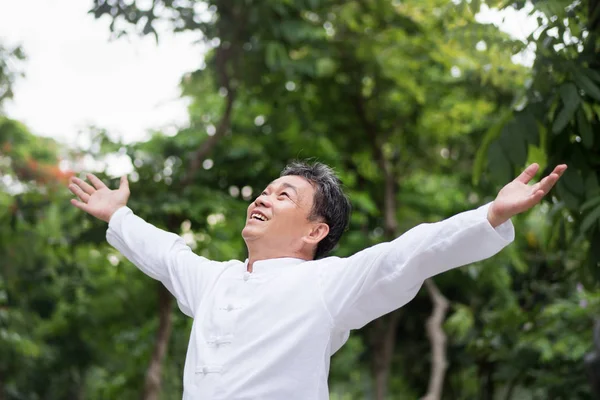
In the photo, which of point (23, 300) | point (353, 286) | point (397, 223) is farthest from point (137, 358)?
point (353, 286)

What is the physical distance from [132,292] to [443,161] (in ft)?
13.3

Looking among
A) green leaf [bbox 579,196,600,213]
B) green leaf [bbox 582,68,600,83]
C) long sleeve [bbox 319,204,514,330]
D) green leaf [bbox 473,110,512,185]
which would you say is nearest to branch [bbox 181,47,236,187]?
green leaf [bbox 473,110,512,185]

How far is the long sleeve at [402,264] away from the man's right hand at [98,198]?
0.80 meters

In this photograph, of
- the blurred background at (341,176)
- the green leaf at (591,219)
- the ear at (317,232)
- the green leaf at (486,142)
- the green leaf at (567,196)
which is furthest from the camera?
the blurred background at (341,176)

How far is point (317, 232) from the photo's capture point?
2605 mm

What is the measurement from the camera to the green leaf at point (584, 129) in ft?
11.2

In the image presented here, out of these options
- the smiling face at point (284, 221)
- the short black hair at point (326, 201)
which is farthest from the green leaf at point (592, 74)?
the smiling face at point (284, 221)

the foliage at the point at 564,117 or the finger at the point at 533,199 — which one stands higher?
the foliage at the point at 564,117

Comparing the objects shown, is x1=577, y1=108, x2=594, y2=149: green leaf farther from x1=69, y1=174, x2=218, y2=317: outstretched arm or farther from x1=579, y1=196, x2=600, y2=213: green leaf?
x1=69, y1=174, x2=218, y2=317: outstretched arm

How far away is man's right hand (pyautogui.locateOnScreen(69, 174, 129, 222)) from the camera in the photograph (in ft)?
9.23

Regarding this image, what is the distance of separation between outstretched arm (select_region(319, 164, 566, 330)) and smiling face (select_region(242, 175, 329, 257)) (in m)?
0.20

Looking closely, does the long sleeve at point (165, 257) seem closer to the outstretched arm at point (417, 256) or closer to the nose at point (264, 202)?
the nose at point (264, 202)

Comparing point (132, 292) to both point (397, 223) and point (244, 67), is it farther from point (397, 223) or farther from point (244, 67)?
point (244, 67)

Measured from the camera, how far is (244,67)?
7.74 m
